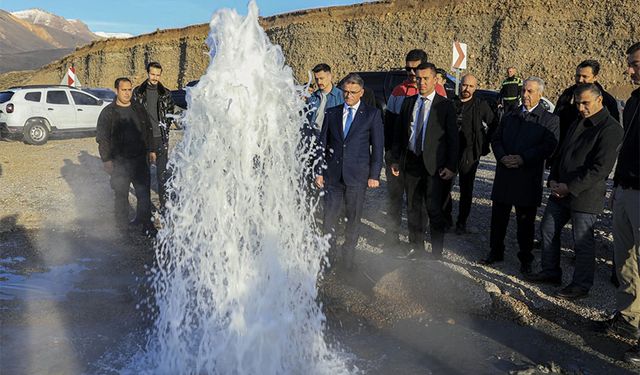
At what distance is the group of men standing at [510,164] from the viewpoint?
4.56 meters

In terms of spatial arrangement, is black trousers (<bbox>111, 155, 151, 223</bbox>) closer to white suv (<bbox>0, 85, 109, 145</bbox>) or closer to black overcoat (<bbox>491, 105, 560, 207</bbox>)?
black overcoat (<bbox>491, 105, 560, 207</bbox>)

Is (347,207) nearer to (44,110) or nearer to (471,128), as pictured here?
(471,128)

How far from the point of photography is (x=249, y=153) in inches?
146

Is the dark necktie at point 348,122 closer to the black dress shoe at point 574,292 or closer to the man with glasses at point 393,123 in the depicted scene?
the man with glasses at point 393,123

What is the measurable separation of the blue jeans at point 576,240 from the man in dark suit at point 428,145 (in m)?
1.02

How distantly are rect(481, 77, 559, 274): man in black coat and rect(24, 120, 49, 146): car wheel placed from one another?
14.4 meters

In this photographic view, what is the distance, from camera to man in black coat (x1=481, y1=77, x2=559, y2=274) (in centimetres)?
523

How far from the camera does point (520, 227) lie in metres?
5.54

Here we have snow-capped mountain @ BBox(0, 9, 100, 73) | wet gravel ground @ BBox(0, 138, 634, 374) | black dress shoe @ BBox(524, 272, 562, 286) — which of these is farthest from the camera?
snow-capped mountain @ BBox(0, 9, 100, 73)

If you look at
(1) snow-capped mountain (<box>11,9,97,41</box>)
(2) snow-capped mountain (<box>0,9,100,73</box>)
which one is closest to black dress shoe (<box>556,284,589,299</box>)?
(2) snow-capped mountain (<box>0,9,100,73</box>)

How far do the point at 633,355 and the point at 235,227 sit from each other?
9.53ft

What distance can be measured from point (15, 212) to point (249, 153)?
5917 mm

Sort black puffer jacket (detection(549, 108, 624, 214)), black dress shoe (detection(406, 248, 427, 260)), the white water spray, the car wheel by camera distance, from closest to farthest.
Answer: the white water spray
black puffer jacket (detection(549, 108, 624, 214))
black dress shoe (detection(406, 248, 427, 260))
the car wheel

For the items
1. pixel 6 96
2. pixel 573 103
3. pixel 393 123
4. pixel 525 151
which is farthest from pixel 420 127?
pixel 6 96
